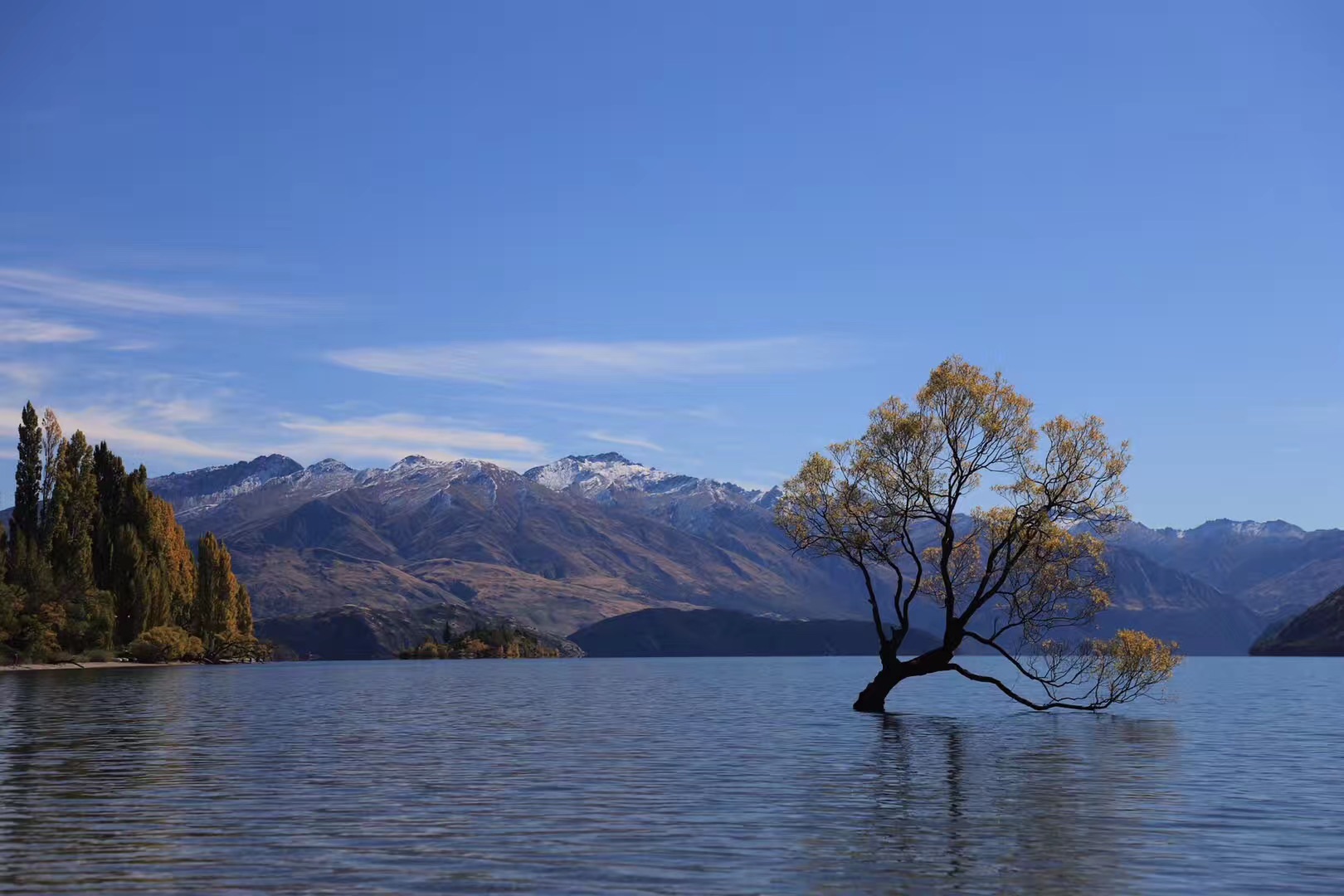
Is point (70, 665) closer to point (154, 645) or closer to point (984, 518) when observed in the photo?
point (154, 645)

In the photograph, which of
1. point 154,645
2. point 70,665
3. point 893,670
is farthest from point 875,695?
point 154,645

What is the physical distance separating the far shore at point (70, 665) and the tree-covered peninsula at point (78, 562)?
1.00m

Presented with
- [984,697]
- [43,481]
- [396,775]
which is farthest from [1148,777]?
[43,481]

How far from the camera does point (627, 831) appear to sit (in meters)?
31.9

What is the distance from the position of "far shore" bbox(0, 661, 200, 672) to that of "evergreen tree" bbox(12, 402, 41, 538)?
1876cm

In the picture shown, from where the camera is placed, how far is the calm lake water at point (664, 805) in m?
26.3

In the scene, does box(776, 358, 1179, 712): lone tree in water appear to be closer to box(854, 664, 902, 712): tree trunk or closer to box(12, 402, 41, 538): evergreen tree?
box(854, 664, 902, 712): tree trunk

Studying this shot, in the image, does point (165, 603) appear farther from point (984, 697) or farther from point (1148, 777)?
point (1148, 777)

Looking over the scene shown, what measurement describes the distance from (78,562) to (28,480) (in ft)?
48.9

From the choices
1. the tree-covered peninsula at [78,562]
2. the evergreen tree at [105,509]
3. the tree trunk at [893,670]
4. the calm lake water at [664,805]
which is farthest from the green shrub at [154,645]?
the tree trunk at [893,670]

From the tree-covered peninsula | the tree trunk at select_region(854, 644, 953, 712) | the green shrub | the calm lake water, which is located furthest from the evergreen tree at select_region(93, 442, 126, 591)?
the tree trunk at select_region(854, 644, 953, 712)

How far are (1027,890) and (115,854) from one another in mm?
19373

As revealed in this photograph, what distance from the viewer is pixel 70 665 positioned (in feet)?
589

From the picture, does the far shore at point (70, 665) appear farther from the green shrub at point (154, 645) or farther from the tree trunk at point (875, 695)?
the tree trunk at point (875, 695)
